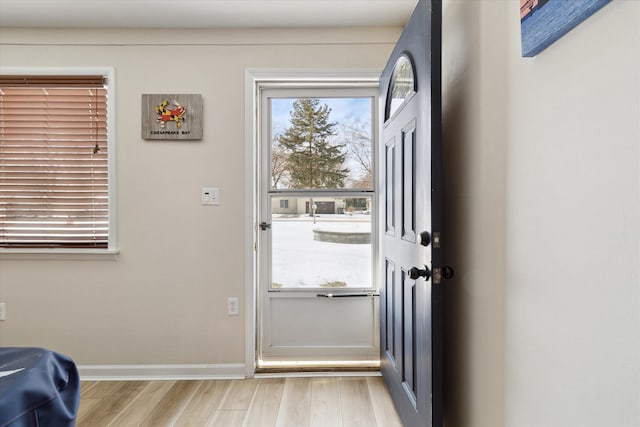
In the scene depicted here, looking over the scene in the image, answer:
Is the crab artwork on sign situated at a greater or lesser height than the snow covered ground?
greater

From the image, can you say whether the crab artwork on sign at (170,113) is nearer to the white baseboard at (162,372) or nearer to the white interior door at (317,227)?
the white interior door at (317,227)

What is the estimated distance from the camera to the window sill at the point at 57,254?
2533 millimetres

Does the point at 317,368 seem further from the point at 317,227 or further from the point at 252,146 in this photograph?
the point at 252,146

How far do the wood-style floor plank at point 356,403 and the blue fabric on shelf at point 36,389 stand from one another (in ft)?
4.37

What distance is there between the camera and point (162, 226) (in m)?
2.55

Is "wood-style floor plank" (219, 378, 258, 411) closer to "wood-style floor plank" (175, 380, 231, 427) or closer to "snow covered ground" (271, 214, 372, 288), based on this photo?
"wood-style floor plank" (175, 380, 231, 427)

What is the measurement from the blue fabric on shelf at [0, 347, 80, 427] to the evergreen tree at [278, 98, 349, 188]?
1.78 meters

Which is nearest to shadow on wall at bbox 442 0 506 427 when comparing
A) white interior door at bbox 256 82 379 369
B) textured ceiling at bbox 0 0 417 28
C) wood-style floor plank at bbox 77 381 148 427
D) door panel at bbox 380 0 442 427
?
door panel at bbox 380 0 442 427

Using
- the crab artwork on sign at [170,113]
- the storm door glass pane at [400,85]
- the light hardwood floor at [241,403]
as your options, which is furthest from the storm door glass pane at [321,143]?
the light hardwood floor at [241,403]

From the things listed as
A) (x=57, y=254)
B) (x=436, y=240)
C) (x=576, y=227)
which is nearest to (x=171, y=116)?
(x=57, y=254)

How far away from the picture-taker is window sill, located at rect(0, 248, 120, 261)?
2533mm

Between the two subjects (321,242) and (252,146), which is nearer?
(252,146)

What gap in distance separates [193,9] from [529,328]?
7.97 ft

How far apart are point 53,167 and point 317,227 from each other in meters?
1.88
